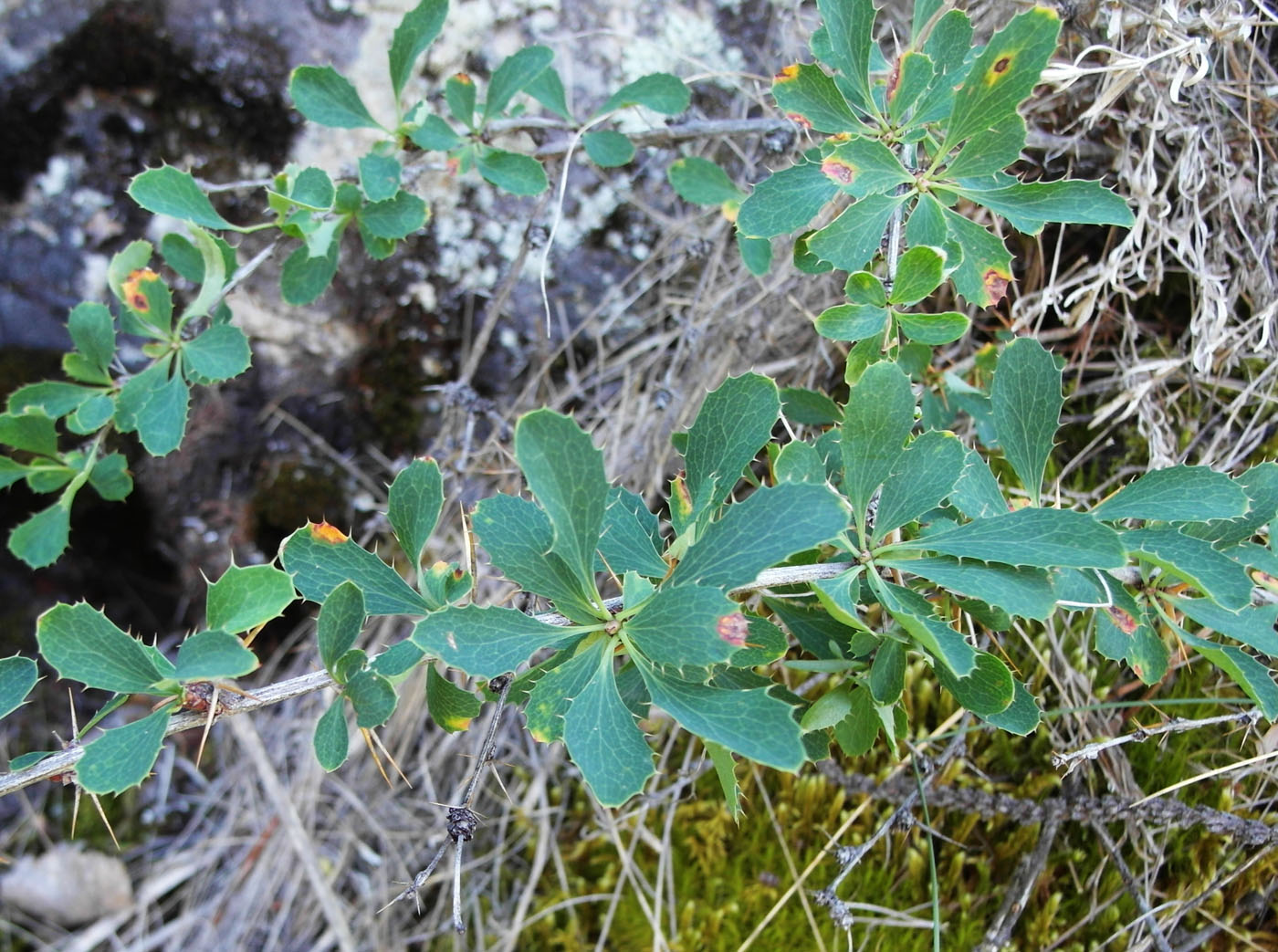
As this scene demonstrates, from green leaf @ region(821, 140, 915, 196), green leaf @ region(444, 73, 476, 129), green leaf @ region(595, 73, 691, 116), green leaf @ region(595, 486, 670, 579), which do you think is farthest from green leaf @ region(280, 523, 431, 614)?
green leaf @ region(595, 73, 691, 116)

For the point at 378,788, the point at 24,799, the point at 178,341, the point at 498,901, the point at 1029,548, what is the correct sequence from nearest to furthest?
the point at 1029,548 → the point at 178,341 → the point at 498,901 → the point at 378,788 → the point at 24,799

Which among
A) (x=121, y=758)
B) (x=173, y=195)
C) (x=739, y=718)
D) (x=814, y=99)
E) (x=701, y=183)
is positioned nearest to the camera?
(x=739, y=718)

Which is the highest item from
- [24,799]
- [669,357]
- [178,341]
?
[178,341]

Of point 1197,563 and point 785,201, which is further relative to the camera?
point 785,201

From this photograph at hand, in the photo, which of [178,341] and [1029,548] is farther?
[178,341]

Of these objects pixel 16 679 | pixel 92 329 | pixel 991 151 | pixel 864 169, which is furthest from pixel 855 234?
pixel 92 329

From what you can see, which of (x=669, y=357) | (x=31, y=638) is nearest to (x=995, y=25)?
(x=669, y=357)

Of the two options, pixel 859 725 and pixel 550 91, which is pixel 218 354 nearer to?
pixel 550 91

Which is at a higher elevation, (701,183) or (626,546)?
(701,183)

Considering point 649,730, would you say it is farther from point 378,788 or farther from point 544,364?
point 544,364
